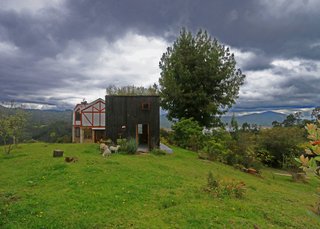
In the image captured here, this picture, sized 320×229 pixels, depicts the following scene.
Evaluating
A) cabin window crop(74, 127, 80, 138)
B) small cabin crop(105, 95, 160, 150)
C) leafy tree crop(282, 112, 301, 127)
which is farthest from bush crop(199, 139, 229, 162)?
leafy tree crop(282, 112, 301, 127)

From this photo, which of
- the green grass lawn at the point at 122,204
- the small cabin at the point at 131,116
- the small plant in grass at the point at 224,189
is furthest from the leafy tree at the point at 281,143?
the green grass lawn at the point at 122,204

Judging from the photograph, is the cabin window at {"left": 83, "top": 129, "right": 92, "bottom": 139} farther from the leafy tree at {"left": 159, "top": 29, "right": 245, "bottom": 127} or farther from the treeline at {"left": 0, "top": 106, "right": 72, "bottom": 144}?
the leafy tree at {"left": 159, "top": 29, "right": 245, "bottom": 127}

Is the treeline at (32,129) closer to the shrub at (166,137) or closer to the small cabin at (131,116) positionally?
the small cabin at (131,116)

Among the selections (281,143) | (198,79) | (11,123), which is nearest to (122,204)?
(11,123)

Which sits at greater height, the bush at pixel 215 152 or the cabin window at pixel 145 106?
the cabin window at pixel 145 106

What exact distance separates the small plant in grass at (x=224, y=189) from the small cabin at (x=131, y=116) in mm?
10993

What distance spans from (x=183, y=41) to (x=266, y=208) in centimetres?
2315

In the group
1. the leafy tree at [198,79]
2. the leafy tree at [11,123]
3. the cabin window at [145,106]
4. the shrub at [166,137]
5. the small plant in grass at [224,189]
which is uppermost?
the leafy tree at [198,79]

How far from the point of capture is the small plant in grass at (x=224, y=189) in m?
8.94

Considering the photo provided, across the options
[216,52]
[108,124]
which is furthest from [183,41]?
[108,124]

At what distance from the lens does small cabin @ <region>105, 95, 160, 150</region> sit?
801 inches

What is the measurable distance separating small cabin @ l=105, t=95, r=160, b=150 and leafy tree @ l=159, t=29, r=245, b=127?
21.5ft

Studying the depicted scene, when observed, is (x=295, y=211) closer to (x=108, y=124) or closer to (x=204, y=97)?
(x=108, y=124)

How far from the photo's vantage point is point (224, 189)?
9203mm
